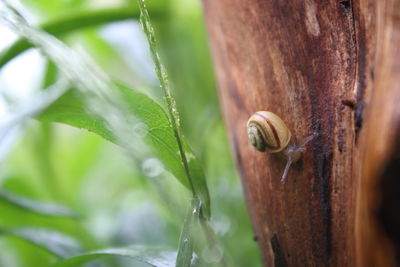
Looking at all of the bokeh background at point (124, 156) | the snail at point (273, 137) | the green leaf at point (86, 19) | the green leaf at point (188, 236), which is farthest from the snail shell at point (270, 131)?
the green leaf at point (86, 19)

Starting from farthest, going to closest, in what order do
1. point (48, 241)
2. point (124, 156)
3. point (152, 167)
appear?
point (124, 156)
point (48, 241)
point (152, 167)

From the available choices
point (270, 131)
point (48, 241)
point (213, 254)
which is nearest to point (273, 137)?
point (270, 131)

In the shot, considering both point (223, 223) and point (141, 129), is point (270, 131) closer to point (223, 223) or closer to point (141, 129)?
point (141, 129)

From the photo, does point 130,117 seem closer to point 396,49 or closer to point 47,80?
point 396,49

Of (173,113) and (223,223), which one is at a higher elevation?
(223,223)

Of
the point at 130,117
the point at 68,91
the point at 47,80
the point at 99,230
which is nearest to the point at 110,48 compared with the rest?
the point at 47,80

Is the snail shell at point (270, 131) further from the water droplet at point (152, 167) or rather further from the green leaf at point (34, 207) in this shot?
the green leaf at point (34, 207)
